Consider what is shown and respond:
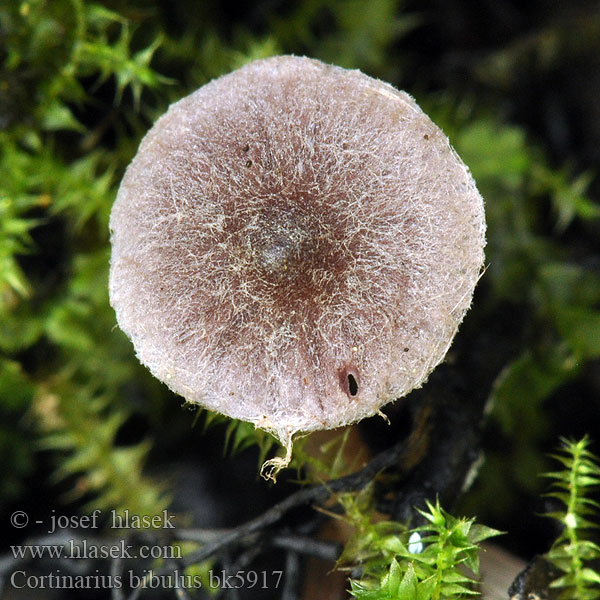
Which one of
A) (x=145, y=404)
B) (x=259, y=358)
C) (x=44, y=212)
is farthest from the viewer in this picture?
(x=145, y=404)

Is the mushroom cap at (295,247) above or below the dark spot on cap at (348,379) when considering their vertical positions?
above

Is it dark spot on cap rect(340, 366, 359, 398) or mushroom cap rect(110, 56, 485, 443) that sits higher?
mushroom cap rect(110, 56, 485, 443)

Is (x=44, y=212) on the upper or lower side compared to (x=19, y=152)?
lower

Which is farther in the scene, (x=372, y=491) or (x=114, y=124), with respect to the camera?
(x=114, y=124)

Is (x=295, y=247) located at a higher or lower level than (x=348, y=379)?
higher

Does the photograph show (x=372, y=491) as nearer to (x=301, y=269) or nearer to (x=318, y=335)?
(x=318, y=335)

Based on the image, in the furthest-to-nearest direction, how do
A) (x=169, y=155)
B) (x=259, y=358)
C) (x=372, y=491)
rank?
(x=372, y=491)
(x=169, y=155)
(x=259, y=358)

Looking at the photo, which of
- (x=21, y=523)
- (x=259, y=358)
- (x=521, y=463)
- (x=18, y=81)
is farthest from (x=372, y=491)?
(x=18, y=81)

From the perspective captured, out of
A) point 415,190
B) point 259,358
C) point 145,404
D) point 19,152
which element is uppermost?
point 415,190
